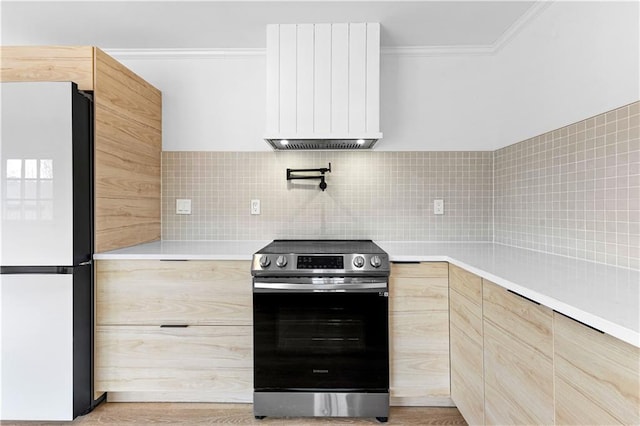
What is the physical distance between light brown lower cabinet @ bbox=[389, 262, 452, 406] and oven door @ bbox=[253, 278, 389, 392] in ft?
0.35

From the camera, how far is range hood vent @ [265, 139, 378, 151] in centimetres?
221

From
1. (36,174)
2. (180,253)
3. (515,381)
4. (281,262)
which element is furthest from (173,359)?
(515,381)

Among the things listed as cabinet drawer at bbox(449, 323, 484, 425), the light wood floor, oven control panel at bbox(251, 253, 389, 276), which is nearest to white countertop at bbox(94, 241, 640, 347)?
oven control panel at bbox(251, 253, 389, 276)

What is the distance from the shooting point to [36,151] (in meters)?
1.69

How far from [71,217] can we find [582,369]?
2058mm

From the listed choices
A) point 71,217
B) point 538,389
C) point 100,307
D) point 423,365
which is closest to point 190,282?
point 100,307

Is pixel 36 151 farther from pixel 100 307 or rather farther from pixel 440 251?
pixel 440 251

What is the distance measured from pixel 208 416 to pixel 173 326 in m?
0.52

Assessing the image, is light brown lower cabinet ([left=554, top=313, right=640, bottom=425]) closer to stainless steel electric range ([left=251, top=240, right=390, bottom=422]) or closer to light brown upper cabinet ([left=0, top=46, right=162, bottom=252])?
stainless steel electric range ([left=251, top=240, right=390, bottom=422])

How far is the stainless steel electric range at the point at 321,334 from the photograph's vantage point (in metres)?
1.81

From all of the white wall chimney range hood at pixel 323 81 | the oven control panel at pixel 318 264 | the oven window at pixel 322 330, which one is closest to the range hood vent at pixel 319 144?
the white wall chimney range hood at pixel 323 81

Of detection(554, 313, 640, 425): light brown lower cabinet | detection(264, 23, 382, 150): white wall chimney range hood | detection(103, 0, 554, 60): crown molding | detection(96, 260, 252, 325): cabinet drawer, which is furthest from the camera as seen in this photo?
detection(103, 0, 554, 60): crown molding

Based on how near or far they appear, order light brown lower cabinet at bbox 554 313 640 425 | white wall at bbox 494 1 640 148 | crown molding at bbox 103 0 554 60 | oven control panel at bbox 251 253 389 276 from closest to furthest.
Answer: light brown lower cabinet at bbox 554 313 640 425 → white wall at bbox 494 1 640 148 → oven control panel at bbox 251 253 389 276 → crown molding at bbox 103 0 554 60

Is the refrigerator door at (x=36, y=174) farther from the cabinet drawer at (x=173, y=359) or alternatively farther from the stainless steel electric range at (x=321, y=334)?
the stainless steel electric range at (x=321, y=334)
